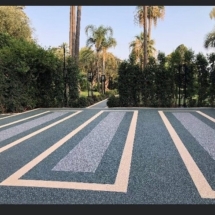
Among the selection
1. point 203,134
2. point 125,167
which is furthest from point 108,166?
point 203,134

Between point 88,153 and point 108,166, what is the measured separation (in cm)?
71

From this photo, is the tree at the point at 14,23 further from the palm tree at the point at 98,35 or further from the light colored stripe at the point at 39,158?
the light colored stripe at the point at 39,158

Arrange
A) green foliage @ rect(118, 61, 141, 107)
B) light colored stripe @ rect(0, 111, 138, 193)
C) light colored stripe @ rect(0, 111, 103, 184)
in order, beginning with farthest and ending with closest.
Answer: green foliage @ rect(118, 61, 141, 107) < light colored stripe @ rect(0, 111, 103, 184) < light colored stripe @ rect(0, 111, 138, 193)

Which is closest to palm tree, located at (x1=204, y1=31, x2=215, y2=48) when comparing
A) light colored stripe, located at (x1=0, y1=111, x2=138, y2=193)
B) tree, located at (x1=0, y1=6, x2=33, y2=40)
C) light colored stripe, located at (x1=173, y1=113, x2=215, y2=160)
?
tree, located at (x1=0, y1=6, x2=33, y2=40)

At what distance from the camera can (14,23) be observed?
51.3 feet

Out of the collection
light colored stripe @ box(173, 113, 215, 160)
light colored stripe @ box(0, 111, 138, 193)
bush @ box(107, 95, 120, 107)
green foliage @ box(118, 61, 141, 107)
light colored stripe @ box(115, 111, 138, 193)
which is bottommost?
light colored stripe @ box(0, 111, 138, 193)

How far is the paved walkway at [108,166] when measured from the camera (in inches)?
99.7

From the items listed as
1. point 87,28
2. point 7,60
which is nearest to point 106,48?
point 87,28

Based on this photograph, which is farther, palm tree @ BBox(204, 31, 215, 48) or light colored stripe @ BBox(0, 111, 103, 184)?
palm tree @ BBox(204, 31, 215, 48)

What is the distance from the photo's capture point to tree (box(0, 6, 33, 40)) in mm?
15172

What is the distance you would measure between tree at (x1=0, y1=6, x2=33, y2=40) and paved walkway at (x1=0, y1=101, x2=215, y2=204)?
37.6 ft

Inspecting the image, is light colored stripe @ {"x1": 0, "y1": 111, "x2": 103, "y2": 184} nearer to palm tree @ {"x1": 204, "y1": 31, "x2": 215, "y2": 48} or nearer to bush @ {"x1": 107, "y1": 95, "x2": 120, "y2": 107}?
bush @ {"x1": 107, "y1": 95, "x2": 120, "y2": 107}

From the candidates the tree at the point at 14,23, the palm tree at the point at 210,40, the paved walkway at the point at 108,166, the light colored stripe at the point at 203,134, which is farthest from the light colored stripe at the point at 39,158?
the palm tree at the point at 210,40

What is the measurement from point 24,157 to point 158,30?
23.4 metres
